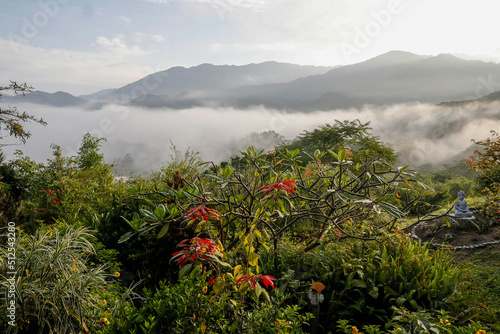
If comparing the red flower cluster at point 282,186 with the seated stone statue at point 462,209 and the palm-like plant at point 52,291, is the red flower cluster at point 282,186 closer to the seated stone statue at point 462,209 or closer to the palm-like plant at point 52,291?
the palm-like plant at point 52,291

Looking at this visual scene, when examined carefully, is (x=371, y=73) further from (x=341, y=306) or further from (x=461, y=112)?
(x=341, y=306)

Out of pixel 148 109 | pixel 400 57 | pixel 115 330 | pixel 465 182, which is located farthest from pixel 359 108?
pixel 115 330

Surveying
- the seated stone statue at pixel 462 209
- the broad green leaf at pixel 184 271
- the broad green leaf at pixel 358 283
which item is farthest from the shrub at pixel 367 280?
the seated stone statue at pixel 462 209

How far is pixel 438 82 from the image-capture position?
159 m

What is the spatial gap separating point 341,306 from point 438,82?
622ft

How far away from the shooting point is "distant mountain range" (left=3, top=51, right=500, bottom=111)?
146375 mm

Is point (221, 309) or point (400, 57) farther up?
point (400, 57)

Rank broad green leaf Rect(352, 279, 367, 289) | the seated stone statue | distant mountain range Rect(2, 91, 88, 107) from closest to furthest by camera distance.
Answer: broad green leaf Rect(352, 279, 367, 289), the seated stone statue, distant mountain range Rect(2, 91, 88, 107)

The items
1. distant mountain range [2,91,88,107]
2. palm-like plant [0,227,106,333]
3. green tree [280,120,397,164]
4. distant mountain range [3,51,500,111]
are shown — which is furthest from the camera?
distant mountain range [3,51,500,111]

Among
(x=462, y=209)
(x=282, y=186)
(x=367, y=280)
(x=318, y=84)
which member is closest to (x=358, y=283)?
(x=367, y=280)

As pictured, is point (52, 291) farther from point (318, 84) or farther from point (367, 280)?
point (318, 84)

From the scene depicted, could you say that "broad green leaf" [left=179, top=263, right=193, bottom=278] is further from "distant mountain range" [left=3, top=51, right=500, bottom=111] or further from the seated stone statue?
"distant mountain range" [left=3, top=51, right=500, bottom=111]

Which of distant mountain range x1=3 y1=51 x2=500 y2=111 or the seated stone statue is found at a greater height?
distant mountain range x1=3 y1=51 x2=500 y2=111

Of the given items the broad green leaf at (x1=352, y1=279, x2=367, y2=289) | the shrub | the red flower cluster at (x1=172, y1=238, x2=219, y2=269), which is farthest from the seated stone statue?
the red flower cluster at (x1=172, y1=238, x2=219, y2=269)
